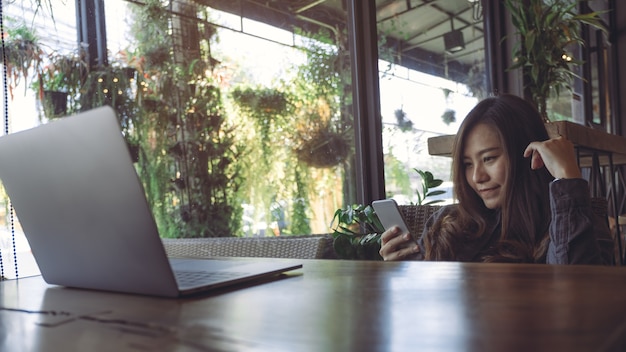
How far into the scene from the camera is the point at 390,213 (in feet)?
4.55

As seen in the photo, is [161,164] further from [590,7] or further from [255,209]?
[590,7]

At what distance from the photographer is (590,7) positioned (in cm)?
629

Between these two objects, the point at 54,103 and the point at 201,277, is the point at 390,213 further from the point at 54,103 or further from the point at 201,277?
the point at 54,103

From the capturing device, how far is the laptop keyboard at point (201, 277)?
2.23ft

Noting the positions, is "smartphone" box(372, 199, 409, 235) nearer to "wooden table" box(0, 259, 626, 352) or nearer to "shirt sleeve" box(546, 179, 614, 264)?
"shirt sleeve" box(546, 179, 614, 264)

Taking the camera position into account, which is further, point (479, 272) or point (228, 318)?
point (479, 272)

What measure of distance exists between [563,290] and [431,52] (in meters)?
3.11

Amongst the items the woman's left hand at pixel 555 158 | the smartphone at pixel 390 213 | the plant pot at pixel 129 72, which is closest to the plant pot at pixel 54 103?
the plant pot at pixel 129 72

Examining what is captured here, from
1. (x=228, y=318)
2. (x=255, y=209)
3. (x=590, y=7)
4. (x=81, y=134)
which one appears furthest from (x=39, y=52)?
(x=590, y=7)

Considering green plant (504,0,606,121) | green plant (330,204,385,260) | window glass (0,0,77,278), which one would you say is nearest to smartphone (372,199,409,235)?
green plant (330,204,385,260)

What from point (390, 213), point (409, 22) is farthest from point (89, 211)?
point (409, 22)

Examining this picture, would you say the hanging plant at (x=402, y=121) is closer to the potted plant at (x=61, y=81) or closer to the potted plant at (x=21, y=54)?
the potted plant at (x=61, y=81)

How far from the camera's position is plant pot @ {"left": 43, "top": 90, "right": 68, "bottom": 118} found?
210 cm

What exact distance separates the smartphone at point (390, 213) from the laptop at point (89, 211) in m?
0.60
